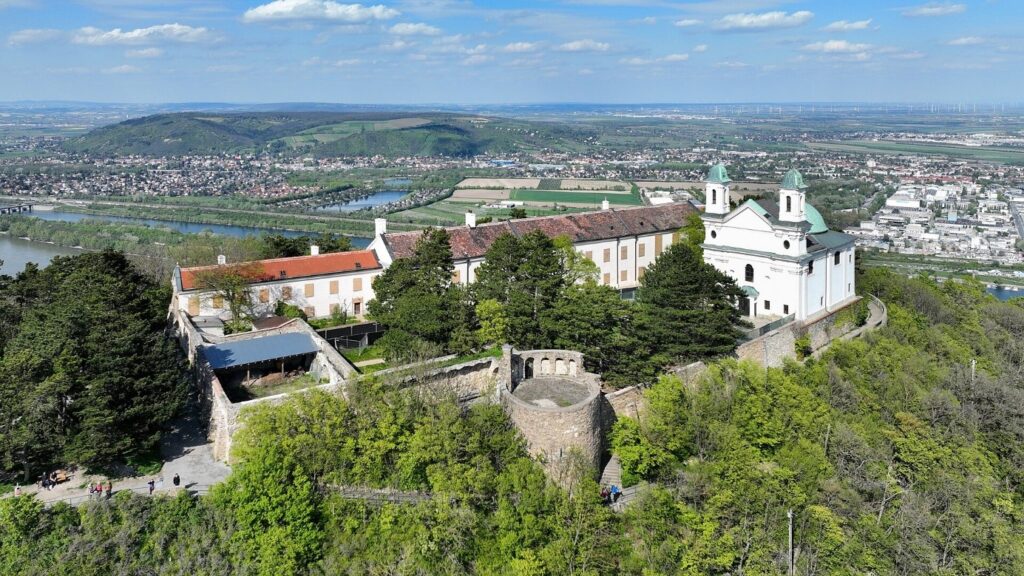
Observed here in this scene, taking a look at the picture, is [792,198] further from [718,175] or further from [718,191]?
[718,175]

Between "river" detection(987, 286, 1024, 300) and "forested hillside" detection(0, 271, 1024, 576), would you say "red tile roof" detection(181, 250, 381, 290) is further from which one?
"river" detection(987, 286, 1024, 300)

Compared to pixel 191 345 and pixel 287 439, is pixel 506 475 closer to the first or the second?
pixel 287 439

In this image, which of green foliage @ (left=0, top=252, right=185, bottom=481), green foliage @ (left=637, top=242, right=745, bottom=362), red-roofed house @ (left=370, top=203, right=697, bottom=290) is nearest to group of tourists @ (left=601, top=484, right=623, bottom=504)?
green foliage @ (left=637, top=242, right=745, bottom=362)

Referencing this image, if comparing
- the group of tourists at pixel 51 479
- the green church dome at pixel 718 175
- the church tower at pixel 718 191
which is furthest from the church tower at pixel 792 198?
the group of tourists at pixel 51 479

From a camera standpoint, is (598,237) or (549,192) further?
(549,192)

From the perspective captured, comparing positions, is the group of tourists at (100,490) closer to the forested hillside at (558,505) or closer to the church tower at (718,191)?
the forested hillside at (558,505)

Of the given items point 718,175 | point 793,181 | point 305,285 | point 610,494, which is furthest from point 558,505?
point 718,175
